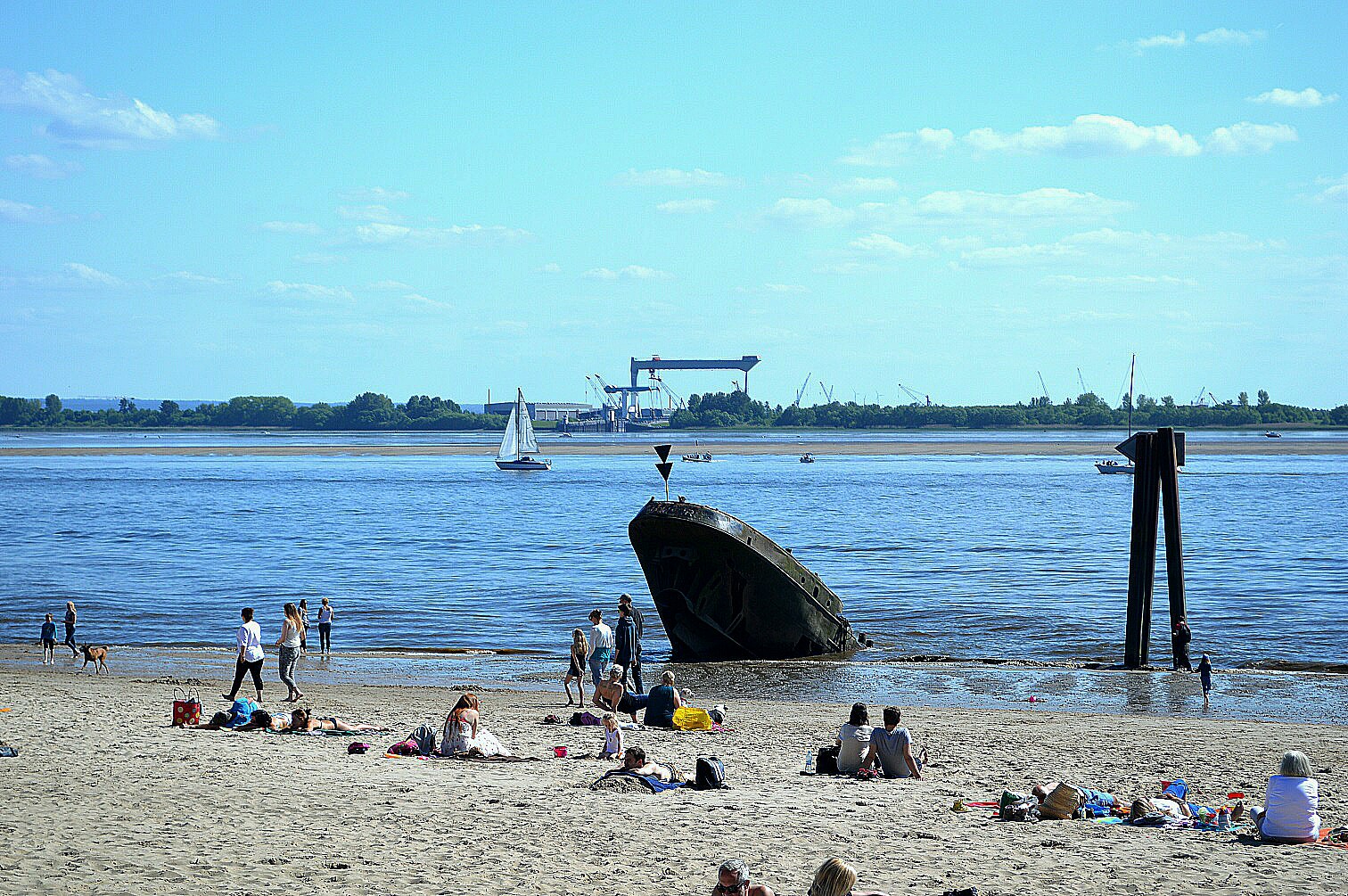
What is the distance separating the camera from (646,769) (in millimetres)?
13797

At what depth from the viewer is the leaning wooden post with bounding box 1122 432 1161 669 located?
80.0 feet

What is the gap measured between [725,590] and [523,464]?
9709 cm

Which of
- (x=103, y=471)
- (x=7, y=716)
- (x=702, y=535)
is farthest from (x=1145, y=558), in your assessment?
(x=103, y=471)

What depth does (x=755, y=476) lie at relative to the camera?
11712 cm

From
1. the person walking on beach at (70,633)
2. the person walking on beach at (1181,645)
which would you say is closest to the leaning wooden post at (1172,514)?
the person walking on beach at (1181,645)

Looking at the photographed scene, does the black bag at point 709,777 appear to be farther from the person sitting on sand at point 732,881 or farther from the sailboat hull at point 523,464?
the sailboat hull at point 523,464

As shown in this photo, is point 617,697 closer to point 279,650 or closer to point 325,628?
point 279,650

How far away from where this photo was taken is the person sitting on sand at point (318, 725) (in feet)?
53.6

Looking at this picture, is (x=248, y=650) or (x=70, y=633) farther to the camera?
(x=70, y=633)

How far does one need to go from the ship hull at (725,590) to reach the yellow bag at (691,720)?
7.61 m

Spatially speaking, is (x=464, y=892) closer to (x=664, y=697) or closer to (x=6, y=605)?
(x=664, y=697)

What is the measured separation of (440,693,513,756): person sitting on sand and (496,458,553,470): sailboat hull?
106m

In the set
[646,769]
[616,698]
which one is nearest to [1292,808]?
[646,769]

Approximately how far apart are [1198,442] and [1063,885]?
674ft
